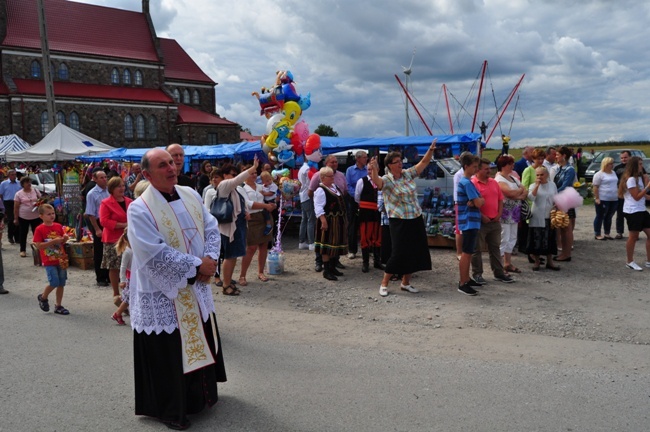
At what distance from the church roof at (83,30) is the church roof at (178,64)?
2.84 meters

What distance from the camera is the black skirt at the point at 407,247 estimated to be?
6781 millimetres

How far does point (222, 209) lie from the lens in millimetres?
6863

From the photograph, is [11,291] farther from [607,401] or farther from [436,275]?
[607,401]

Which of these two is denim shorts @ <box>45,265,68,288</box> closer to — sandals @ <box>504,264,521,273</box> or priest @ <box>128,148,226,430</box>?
priest @ <box>128,148,226,430</box>

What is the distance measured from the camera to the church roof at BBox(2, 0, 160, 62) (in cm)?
4197

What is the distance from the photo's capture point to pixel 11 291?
804 cm

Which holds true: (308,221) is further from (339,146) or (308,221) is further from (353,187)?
(339,146)

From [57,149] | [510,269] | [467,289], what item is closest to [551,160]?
[510,269]

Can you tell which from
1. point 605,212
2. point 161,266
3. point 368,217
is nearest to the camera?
point 161,266

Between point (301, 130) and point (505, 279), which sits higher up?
point (301, 130)

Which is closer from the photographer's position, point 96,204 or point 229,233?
point 229,233

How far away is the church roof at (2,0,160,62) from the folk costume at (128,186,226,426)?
4480 cm

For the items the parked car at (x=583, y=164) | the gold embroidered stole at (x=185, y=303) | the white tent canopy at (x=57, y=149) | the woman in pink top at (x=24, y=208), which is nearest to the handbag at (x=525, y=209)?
the gold embroidered stole at (x=185, y=303)

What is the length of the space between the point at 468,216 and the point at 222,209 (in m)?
3.29
